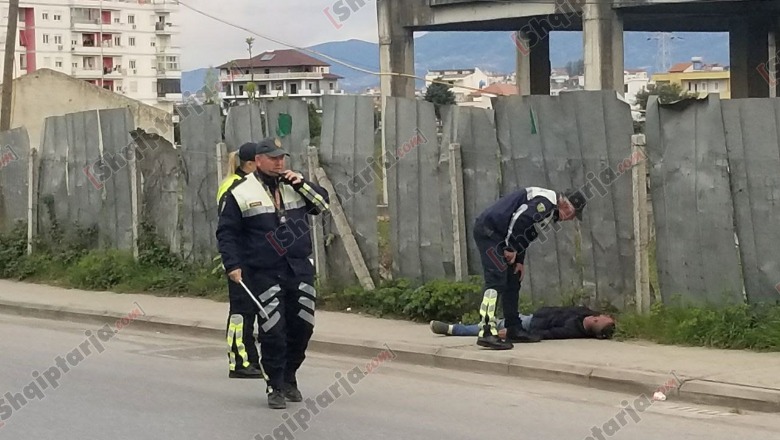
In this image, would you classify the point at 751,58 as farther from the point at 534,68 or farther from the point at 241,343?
the point at 241,343

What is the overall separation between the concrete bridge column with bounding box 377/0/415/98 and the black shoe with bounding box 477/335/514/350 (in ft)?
72.6

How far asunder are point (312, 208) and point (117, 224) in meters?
8.75

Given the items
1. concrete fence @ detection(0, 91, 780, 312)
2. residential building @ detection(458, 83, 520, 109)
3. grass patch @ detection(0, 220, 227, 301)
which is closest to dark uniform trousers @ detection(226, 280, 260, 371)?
concrete fence @ detection(0, 91, 780, 312)

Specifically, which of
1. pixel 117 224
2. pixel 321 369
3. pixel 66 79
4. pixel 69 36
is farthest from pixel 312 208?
pixel 69 36

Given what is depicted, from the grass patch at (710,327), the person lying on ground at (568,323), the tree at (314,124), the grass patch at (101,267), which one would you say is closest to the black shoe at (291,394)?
the person lying on ground at (568,323)

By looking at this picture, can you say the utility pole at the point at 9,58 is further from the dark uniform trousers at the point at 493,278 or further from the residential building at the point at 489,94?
the dark uniform trousers at the point at 493,278

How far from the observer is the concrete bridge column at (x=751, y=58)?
115ft

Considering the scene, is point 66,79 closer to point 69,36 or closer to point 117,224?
point 117,224

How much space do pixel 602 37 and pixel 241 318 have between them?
20348 mm

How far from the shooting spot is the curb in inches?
352

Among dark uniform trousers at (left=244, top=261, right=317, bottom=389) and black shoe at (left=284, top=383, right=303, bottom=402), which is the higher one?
dark uniform trousers at (left=244, top=261, right=317, bottom=389)

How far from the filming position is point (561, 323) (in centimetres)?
1158

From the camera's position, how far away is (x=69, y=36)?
12688 centimetres

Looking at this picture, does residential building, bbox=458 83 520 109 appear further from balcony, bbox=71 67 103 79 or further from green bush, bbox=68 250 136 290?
balcony, bbox=71 67 103 79
